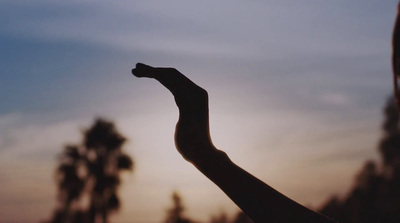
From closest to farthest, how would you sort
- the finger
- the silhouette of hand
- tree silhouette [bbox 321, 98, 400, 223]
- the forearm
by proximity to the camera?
the forearm
the silhouette of hand
the finger
tree silhouette [bbox 321, 98, 400, 223]

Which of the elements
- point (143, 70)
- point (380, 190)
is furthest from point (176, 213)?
point (143, 70)

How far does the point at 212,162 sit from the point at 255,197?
16 cm

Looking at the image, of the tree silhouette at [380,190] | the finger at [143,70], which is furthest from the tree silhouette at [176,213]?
the finger at [143,70]

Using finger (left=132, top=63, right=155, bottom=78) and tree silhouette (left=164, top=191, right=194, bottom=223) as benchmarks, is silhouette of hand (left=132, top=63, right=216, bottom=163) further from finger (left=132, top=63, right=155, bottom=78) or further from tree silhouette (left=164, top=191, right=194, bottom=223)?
tree silhouette (left=164, top=191, right=194, bottom=223)

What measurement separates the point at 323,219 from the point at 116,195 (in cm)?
3704

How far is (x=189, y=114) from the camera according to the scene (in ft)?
5.91

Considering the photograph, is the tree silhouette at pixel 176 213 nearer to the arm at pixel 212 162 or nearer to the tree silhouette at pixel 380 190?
the tree silhouette at pixel 380 190

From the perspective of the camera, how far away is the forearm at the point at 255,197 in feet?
5.32

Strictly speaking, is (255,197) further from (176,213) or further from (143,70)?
(176,213)

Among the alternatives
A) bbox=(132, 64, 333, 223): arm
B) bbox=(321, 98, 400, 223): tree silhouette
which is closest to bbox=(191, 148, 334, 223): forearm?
bbox=(132, 64, 333, 223): arm

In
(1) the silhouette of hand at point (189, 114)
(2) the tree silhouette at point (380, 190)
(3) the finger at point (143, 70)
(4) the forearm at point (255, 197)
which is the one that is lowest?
(4) the forearm at point (255, 197)

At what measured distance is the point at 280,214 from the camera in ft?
5.32

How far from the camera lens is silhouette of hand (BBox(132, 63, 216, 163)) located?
1.75 m

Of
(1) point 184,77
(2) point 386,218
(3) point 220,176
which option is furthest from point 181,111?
(2) point 386,218
